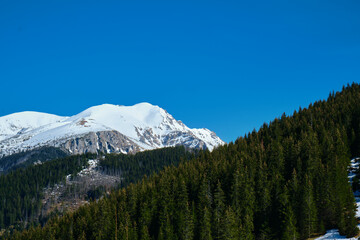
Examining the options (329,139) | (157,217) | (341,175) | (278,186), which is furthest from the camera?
(329,139)

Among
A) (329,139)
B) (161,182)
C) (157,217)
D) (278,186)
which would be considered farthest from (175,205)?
(329,139)

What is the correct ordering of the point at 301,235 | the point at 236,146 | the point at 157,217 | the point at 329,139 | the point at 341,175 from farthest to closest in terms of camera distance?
the point at 236,146 < the point at 329,139 < the point at 157,217 < the point at 341,175 < the point at 301,235

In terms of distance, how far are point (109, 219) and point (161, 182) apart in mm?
18585

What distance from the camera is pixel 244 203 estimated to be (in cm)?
7844

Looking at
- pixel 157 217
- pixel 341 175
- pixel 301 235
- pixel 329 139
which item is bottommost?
pixel 301 235

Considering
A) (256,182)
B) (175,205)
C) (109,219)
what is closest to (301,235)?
(256,182)

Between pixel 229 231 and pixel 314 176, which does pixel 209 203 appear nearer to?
pixel 229 231

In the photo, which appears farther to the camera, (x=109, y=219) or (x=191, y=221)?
(x=109, y=219)

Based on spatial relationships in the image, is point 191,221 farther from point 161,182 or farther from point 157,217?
point 161,182

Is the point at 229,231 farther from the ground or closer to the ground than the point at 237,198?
closer to the ground

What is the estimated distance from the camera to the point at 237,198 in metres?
79.6

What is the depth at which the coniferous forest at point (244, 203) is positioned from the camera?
220 ft

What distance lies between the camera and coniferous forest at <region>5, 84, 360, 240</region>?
6706 cm

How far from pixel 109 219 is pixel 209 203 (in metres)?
26.0
